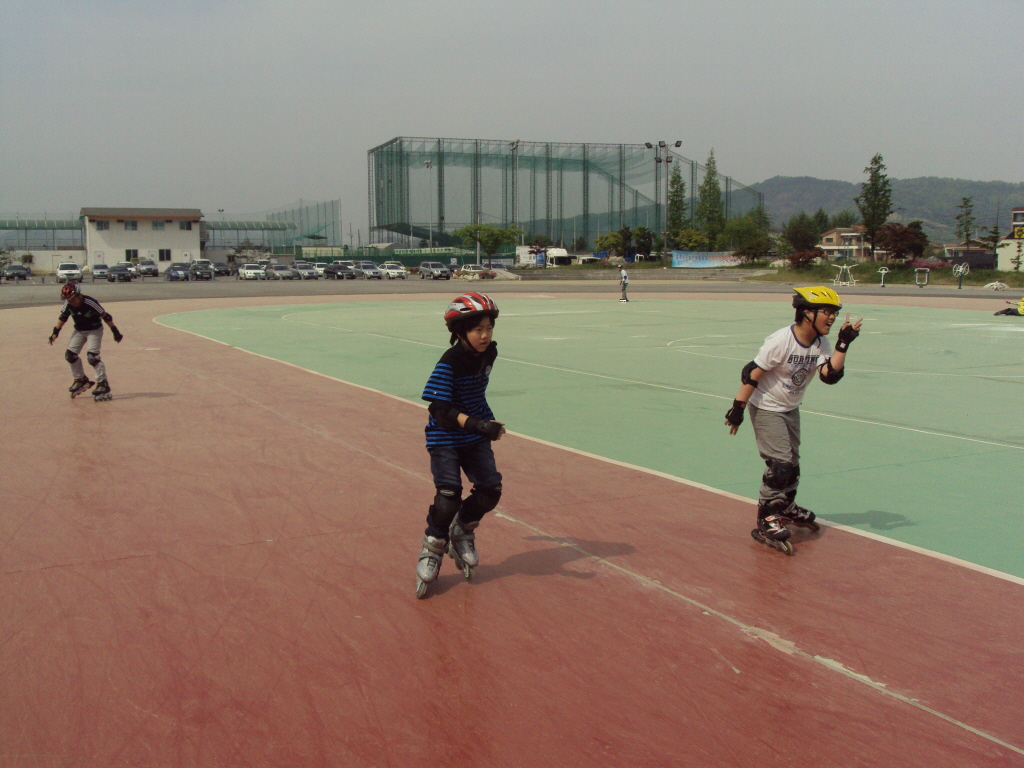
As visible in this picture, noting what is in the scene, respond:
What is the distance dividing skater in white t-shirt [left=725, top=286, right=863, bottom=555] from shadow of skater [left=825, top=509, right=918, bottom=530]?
2.61 ft

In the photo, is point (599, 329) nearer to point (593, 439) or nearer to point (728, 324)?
point (728, 324)

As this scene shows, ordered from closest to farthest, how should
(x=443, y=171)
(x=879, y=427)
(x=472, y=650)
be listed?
(x=472, y=650), (x=879, y=427), (x=443, y=171)

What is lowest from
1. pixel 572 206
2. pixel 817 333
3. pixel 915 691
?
pixel 915 691

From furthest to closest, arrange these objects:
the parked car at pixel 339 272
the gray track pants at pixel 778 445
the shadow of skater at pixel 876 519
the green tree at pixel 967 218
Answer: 1. the green tree at pixel 967 218
2. the parked car at pixel 339 272
3. the shadow of skater at pixel 876 519
4. the gray track pants at pixel 778 445

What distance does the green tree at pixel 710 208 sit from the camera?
110 metres

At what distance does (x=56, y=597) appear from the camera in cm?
505

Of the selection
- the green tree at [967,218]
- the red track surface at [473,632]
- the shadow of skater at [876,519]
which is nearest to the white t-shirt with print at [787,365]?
the red track surface at [473,632]

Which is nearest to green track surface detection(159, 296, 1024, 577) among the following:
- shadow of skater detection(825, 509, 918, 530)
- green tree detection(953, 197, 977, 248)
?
shadow of skater detection(825, 509, 918, 530)

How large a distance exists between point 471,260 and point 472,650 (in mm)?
100841

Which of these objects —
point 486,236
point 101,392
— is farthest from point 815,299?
point 486,236

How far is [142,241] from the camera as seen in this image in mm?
95812

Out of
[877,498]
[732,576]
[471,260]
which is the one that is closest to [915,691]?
[732,576]

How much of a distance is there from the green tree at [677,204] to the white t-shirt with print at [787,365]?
103m

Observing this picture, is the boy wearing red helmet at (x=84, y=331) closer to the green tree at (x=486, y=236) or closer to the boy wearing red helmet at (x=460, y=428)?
the boy wearing red helmet at (x=460, y=428)
